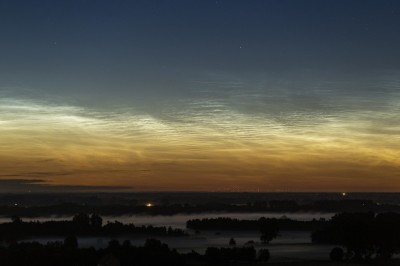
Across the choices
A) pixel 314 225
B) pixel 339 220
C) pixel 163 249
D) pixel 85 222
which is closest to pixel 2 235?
pixel 85 222

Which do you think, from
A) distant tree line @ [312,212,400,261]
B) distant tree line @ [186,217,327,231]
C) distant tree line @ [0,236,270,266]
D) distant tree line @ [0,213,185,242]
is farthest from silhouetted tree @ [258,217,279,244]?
distant tree line @ [186,217,327,231]

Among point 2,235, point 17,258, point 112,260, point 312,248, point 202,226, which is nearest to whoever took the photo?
point 112,260

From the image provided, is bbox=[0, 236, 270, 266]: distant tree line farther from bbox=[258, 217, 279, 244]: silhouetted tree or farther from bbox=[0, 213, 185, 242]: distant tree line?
bbox=[0, 213, 185, 242]: distant tree line

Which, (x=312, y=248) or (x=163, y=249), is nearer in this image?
(x=163, y=249)

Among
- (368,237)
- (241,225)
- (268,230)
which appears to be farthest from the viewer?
(241,225)

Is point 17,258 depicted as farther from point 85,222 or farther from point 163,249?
point 85,222

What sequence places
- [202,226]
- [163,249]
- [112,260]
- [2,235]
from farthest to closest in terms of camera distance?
[202,226] < [2,235] < [163,249] < [112,260]

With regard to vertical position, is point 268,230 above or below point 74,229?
above

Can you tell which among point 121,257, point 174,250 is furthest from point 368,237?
point 121,257

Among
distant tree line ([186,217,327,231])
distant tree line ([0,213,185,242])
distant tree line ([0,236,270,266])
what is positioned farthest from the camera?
distant tree line ([186,217,327,231])

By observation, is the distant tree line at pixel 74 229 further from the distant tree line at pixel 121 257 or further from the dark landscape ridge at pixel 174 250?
the distant tree line at pixel 121 257

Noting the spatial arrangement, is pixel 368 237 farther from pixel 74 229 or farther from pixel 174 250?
pixel 74 229
